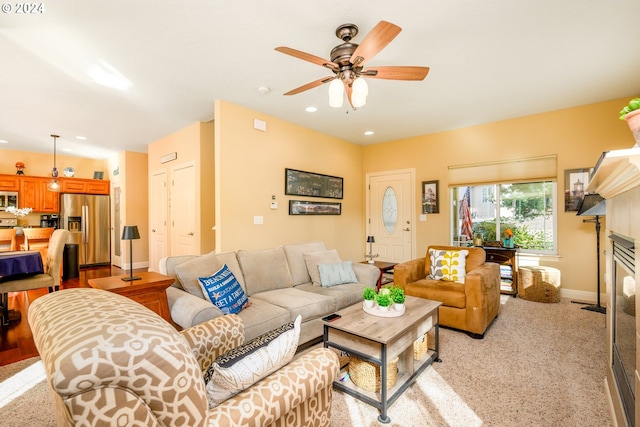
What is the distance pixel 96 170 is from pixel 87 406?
28.4 ft

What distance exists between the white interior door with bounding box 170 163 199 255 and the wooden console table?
14.8ft

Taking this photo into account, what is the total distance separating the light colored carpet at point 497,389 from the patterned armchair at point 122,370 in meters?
1.11

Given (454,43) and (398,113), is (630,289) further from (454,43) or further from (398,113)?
(398,113)

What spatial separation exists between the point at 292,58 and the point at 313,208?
2688 mm

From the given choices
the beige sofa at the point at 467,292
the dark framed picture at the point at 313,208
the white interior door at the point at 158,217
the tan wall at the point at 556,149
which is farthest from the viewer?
the white interior door at the point at 158,217

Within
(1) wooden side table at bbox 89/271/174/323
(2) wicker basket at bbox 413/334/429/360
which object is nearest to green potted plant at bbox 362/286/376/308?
(2) wicker basket at bbox 413/334/429/360

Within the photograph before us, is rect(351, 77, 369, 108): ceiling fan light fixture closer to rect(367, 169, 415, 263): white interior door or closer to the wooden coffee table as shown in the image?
the wooden coffee table

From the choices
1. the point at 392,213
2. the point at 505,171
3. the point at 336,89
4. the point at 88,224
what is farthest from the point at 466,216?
the point at 88,224

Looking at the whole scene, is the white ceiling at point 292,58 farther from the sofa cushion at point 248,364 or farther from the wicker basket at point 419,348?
the wicker basket at point 419,348

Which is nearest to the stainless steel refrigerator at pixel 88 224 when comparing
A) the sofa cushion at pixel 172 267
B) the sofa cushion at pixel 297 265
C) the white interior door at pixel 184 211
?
the white interior door at pixel 184 211

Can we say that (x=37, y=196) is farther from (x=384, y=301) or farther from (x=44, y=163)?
(x=384, y=301)

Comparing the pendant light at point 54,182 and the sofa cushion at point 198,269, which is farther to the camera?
the pendant light at point 54,182

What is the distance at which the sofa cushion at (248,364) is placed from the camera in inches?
39.6

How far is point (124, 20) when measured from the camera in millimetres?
2211
